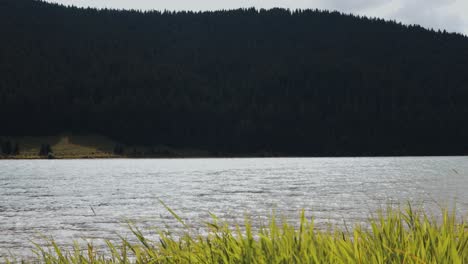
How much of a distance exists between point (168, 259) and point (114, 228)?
944 inches

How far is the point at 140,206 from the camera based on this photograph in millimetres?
43719

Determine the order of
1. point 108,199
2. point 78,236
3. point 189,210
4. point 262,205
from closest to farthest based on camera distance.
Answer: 1. point 78,236
2. point 189,210
3. point 262,205
4. point 108,199

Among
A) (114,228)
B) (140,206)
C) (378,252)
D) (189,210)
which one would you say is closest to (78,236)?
(114,228)

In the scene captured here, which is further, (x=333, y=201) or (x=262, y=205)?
(x=333, y=201)

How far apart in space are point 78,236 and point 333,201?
23171 millimetres

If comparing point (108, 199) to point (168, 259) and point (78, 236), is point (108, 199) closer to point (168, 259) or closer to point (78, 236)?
point (78, 236)

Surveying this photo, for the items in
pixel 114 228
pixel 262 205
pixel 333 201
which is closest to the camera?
pixel 114 228

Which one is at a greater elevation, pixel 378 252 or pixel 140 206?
pixel 378 252

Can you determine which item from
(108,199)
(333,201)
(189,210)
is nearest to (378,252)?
(189,210)

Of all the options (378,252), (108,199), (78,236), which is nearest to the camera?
(378,252)

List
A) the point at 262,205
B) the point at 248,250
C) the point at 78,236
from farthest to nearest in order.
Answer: the point at 262,205 → the point at 78,236 → the point at 248,250

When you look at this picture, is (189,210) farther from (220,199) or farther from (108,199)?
(108,199)

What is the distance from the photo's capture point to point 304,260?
20.6ft

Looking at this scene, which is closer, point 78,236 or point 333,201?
point 78,236
